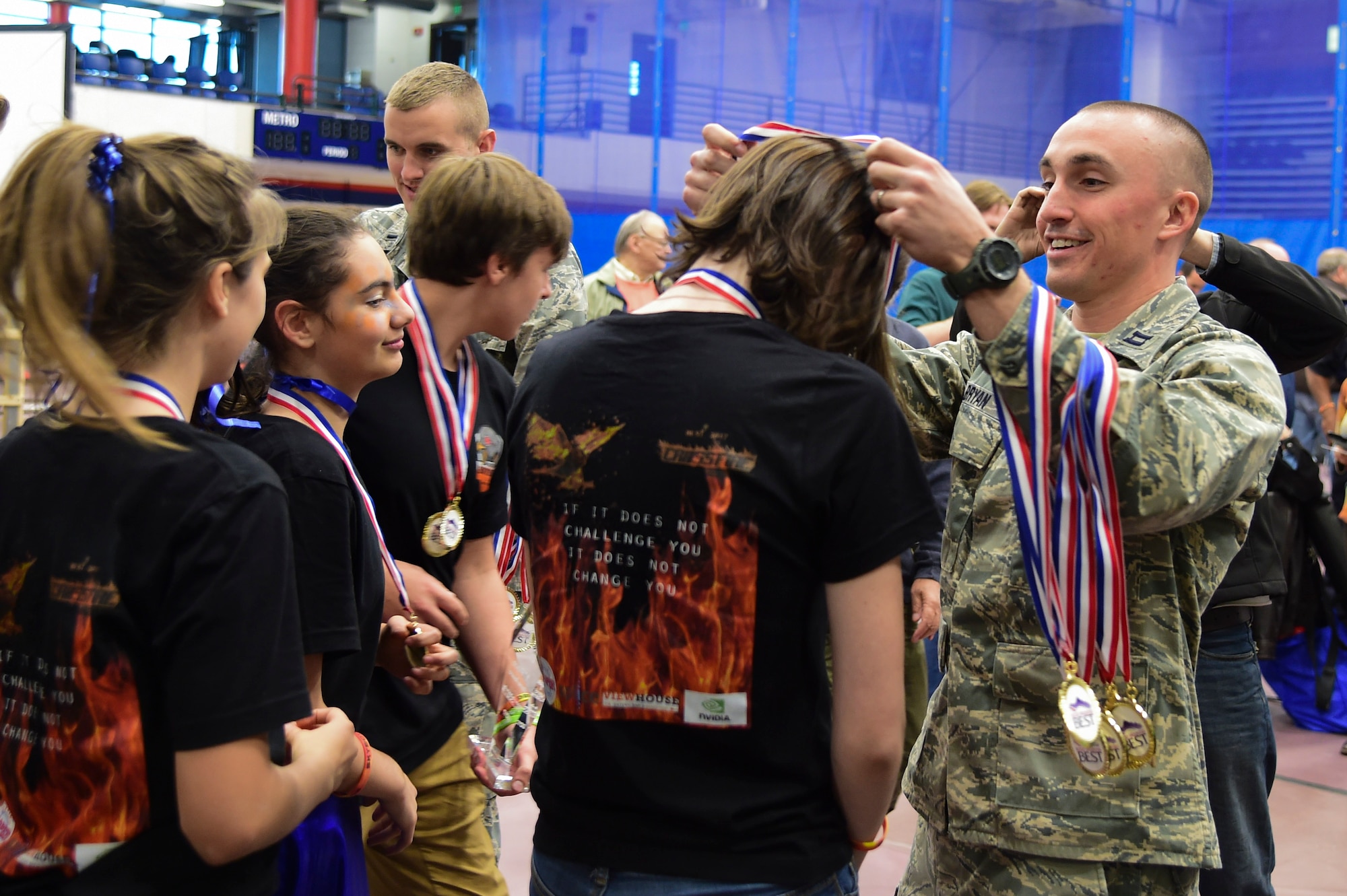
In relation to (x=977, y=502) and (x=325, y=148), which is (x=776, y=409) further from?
(x=325, y=148)

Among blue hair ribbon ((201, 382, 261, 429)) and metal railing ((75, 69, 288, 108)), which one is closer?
blue hair ribbon ((201, 382, 261, 429))

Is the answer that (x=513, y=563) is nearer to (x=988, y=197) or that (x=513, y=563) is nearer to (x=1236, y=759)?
(x=1236, y=759)

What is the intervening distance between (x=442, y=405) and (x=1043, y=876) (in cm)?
117

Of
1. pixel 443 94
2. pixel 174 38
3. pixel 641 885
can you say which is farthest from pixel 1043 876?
pixel 174 38

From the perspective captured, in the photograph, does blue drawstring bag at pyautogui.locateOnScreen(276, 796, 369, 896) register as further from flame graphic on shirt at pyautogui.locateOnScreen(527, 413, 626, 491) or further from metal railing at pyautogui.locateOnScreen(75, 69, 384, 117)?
metal railing at pyautogui.locateOnScreen(75, 69, 384, 117)

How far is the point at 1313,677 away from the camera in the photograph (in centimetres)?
476

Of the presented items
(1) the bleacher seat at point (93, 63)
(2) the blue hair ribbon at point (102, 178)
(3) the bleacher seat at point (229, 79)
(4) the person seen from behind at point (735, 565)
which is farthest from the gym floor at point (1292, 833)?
(3) the bleacher seat at point (229, 79)

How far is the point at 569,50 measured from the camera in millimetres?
12641

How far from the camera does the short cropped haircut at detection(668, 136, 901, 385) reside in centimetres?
131

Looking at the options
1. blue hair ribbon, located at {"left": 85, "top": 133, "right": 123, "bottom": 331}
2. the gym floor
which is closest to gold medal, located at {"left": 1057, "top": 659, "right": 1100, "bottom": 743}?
blue hair ribbon, located at {"left": 85, "top": 133, "right": 123, "bottom": 331}

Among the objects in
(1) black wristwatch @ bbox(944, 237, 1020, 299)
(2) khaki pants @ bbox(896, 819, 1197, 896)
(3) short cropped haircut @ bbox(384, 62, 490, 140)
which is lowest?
(2) khaki pants @ bbox(896, 819, 1197, 896)

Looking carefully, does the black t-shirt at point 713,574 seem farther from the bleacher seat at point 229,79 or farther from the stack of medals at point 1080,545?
the bleacher seat at point 229,79

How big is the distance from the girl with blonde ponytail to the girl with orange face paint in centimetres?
27

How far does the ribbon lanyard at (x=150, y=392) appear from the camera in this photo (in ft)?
3.88
